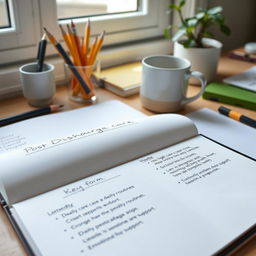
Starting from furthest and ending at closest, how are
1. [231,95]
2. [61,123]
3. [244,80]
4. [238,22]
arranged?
[238,22], [244,80], [231,95], [61,123]

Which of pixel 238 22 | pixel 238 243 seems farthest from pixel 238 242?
pixel 238 22

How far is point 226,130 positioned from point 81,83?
32 cm

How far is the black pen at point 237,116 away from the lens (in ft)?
2.19

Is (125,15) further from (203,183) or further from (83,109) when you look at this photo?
(203,183)

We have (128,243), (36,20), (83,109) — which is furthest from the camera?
(36,20)

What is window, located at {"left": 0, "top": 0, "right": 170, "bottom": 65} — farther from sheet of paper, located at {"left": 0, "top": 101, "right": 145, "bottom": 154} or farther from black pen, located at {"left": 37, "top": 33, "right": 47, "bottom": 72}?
sheet of paper, located at {"left": 0, "top": 101, "right": 145, "bottom": 154}

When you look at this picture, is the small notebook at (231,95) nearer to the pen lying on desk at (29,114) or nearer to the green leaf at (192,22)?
the green leaf at (192,22)

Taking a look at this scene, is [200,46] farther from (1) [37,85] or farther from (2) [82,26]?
(1) [37,85]

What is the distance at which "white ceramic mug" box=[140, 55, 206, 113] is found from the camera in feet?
2.20

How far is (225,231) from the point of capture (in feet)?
1.28


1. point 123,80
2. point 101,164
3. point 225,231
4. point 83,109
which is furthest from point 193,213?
point 123,80

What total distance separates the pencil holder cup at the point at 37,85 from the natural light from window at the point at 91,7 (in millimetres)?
252

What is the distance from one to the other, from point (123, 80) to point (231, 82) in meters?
0.27

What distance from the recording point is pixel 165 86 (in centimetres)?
68
